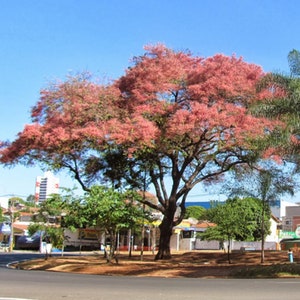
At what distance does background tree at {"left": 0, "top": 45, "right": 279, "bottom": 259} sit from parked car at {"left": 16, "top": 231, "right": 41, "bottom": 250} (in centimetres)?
3316

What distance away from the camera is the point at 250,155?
26.4 metres

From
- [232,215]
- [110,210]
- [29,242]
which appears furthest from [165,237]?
[29,242]

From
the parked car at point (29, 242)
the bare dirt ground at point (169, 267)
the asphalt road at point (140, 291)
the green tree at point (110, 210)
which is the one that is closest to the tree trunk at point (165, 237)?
the bare dirt ground at point (169, 267)

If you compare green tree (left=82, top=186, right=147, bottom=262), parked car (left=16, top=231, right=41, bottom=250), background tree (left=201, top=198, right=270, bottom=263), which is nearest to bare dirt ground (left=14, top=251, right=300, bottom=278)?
background tree (left=201, top=198, right=270, bottom=263)

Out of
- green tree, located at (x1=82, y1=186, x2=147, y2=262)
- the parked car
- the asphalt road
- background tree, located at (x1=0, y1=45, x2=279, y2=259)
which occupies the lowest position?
the parked car

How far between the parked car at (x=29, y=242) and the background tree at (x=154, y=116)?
3316 centimetres

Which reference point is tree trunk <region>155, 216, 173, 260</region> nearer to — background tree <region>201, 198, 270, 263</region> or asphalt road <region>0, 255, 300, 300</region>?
background tree <region>201, 198, 270, 263</region>

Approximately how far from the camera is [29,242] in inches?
2372

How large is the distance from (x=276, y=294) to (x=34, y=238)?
50559 millimetres

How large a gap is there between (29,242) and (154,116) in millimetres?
40026

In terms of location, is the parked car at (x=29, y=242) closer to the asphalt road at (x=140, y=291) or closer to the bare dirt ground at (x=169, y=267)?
the bare dirt ground at (x=169, y=267)

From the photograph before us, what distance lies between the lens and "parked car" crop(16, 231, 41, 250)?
195ft

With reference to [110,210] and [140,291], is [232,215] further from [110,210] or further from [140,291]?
[140,291]

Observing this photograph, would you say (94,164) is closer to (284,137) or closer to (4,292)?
(284,137)
